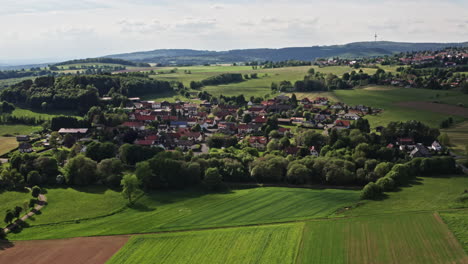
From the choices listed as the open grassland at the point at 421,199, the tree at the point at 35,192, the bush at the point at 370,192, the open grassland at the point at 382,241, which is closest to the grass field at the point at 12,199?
the tree at the point at 35,192

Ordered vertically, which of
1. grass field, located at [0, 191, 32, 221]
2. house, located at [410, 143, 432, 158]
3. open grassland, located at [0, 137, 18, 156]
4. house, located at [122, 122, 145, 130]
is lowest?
grass field, located at [0, 191, 32, 221]

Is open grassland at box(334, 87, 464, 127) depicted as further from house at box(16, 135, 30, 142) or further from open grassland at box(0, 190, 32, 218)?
house at box(16, 135, 30, 142)

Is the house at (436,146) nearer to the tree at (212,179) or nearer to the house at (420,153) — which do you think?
the house at (420,153)

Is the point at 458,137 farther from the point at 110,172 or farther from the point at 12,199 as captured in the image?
the point at 12,199

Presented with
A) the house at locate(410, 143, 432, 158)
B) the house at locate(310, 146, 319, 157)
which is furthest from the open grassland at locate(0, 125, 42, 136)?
the house at locate(410, 143, 432, 158)

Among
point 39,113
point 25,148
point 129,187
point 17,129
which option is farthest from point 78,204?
point 39,113

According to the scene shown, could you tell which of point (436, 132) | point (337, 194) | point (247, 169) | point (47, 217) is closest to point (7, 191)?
point (47, 217)

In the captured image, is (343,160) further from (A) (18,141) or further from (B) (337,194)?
(A) (18,141)
